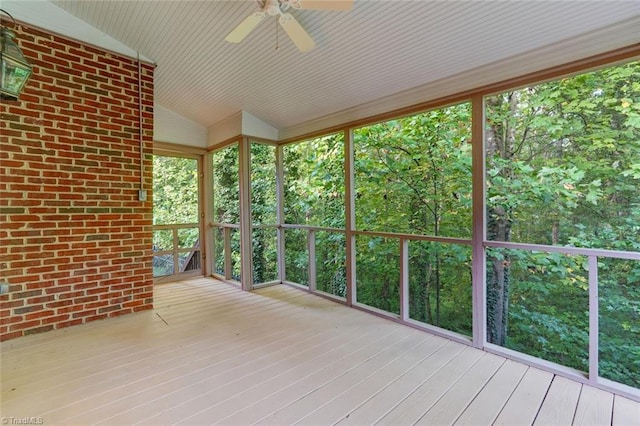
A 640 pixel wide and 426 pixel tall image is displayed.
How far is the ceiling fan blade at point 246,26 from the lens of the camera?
1966 mm

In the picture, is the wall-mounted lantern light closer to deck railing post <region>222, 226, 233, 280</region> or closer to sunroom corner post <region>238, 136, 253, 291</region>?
sunroom corner post <region>238, 136, 253, 291</region>

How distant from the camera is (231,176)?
16.5 ft

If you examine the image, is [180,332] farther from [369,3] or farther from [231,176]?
[369,3]

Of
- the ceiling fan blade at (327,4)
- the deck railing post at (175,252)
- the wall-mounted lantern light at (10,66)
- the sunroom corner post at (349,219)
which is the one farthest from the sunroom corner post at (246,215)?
the ceiling fan blade at (327,4)

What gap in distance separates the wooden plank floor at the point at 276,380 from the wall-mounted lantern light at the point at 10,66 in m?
2.02

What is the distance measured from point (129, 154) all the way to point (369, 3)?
3.02 m

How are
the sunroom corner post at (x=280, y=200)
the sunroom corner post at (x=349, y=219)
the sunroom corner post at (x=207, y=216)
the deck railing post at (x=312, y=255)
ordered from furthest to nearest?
the sunroom corner post at (x=207, y=216)
the sunroom corner post at (x=280, y=200)
the deck railing post at (x=312, y=255)
the sunroom corner post at (x=349, y=219)

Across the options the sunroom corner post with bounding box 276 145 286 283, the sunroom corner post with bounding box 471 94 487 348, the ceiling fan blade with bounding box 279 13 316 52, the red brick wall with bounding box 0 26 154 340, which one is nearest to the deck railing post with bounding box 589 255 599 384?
the sunroom corner post with bounding box 471 94 487 348

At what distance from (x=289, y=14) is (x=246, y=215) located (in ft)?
9.92

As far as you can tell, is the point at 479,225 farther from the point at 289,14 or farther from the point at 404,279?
the point at 289,14

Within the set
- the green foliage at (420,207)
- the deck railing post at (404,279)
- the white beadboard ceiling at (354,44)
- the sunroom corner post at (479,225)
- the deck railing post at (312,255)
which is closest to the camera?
the white beadboard ceiling at (354,44)

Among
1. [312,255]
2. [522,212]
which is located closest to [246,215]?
[312,255]

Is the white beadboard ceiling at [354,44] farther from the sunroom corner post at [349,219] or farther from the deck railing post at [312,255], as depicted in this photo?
the deck railing post at [312,255]

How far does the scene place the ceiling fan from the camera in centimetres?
180
